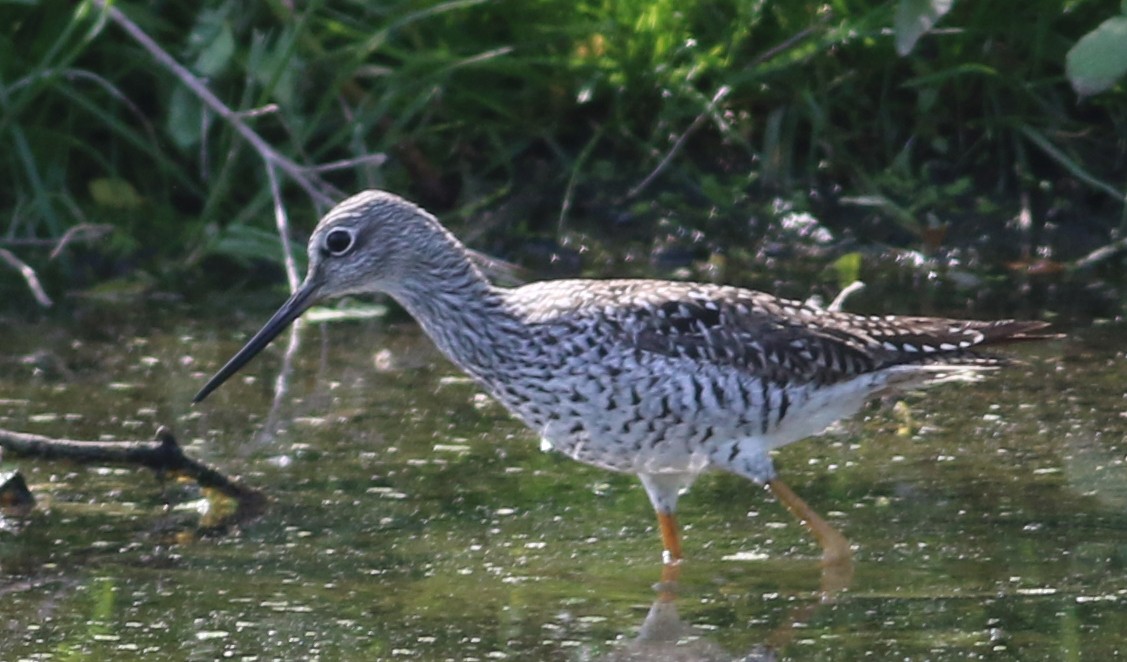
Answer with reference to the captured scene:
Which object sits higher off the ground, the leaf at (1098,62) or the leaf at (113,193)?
the leaf at (1098,62)

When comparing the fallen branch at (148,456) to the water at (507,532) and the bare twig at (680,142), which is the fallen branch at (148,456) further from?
the bare twig at (680,142)

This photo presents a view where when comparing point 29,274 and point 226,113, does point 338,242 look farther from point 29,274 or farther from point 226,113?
point 29,274

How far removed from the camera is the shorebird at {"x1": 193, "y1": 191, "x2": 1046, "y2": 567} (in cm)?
509

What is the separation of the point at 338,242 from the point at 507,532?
101 centimetres

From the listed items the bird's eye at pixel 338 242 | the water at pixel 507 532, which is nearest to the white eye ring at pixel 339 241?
the bird's eye at pixel 338 242

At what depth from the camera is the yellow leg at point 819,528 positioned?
15.8ft

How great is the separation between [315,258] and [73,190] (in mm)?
3309

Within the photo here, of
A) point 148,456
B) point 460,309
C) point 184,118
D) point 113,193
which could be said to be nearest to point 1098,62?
point 460,309

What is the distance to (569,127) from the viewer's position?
8.43m

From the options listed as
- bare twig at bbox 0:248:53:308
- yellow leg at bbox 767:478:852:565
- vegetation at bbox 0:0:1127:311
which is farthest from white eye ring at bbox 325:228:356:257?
vegetation at bbox 0:0:1127:311

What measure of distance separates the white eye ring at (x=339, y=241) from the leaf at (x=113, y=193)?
305cm

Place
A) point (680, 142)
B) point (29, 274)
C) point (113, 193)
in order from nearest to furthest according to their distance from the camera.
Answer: point (29, 274) → point (680, 142) → point (113, 193)

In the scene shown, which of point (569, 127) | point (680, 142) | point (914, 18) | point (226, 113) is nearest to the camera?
point (914, 18)

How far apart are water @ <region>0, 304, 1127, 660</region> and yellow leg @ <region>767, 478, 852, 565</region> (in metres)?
0.05
